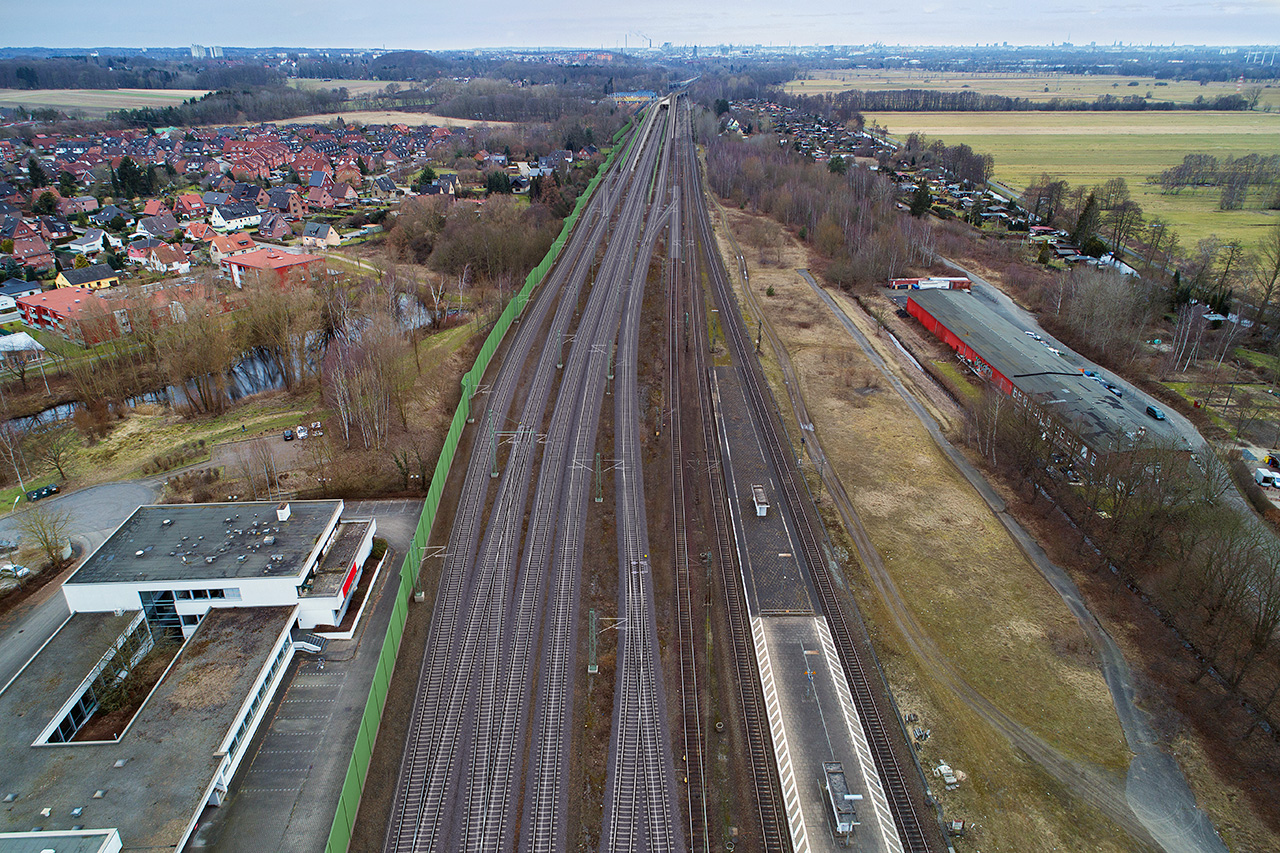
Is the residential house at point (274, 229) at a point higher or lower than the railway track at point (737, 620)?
higher

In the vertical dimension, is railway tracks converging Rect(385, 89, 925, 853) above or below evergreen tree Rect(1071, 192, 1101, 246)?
below

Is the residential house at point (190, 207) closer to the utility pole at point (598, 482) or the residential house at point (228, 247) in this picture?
the residential house at point (228, 247)

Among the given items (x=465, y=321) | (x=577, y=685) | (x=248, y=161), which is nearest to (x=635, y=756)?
(x=577, y=685)

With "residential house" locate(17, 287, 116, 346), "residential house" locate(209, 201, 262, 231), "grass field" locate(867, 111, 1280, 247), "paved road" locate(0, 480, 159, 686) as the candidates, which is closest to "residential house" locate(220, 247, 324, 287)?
"residential house" locate(17, 287, 116, 346)

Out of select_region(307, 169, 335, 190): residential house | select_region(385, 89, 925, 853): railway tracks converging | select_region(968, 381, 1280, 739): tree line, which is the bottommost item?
select_region(385, 89, 925, 853): railway tracks converging

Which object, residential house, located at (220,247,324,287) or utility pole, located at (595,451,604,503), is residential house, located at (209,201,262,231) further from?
utility pole, located at (595,451,604,503)

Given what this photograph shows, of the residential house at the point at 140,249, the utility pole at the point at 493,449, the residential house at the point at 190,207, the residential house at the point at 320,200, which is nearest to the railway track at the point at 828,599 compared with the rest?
the utility pole at the point at 493,449

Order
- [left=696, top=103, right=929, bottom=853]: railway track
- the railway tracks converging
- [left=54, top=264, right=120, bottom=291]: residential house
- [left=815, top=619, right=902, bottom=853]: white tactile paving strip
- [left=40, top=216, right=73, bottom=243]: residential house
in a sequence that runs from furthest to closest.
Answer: [left=40, top=216, right=73, bottom=243]: residential house
[left=54, top=264, right=120, bottom=291]: residential house
[left=696, top=103, right=929, bottom=853]: railway track
the railway tracks converging
[left=815, top=619, right=902, bottom=853]: white tactile paving strip

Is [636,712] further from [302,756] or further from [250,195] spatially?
[250,195]
